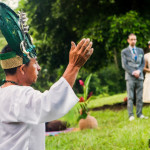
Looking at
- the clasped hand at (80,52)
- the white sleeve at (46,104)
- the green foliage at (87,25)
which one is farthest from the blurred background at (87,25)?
the white sleeve at (46,104)

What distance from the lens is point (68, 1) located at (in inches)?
503

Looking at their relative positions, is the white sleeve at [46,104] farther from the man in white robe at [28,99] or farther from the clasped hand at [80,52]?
the clasped hand at [80,52]

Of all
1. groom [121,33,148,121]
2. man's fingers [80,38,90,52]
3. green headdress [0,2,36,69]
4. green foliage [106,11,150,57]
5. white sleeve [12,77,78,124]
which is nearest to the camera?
white sleeve [12,77,78,124]

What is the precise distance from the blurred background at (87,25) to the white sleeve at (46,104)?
30.0 feet

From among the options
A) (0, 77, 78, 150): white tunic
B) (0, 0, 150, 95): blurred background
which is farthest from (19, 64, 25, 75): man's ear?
(0, 0, 150, 95): blurred background

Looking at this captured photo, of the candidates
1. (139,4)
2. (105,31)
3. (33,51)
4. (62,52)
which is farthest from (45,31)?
(33,51)

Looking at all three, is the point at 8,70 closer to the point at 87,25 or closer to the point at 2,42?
the point at 2,42

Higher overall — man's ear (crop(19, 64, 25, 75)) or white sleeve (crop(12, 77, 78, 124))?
man's ear (crop(19, 64, 25, 75))

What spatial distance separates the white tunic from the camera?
5.41ft

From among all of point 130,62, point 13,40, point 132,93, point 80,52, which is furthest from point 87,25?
point 80,52

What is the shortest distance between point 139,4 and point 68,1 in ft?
10.7

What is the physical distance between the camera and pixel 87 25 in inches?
489

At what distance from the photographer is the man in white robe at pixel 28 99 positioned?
1655 mm

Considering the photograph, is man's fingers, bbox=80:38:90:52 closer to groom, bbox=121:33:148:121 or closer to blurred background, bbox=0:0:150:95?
groom, bbox=121:33:148:121
